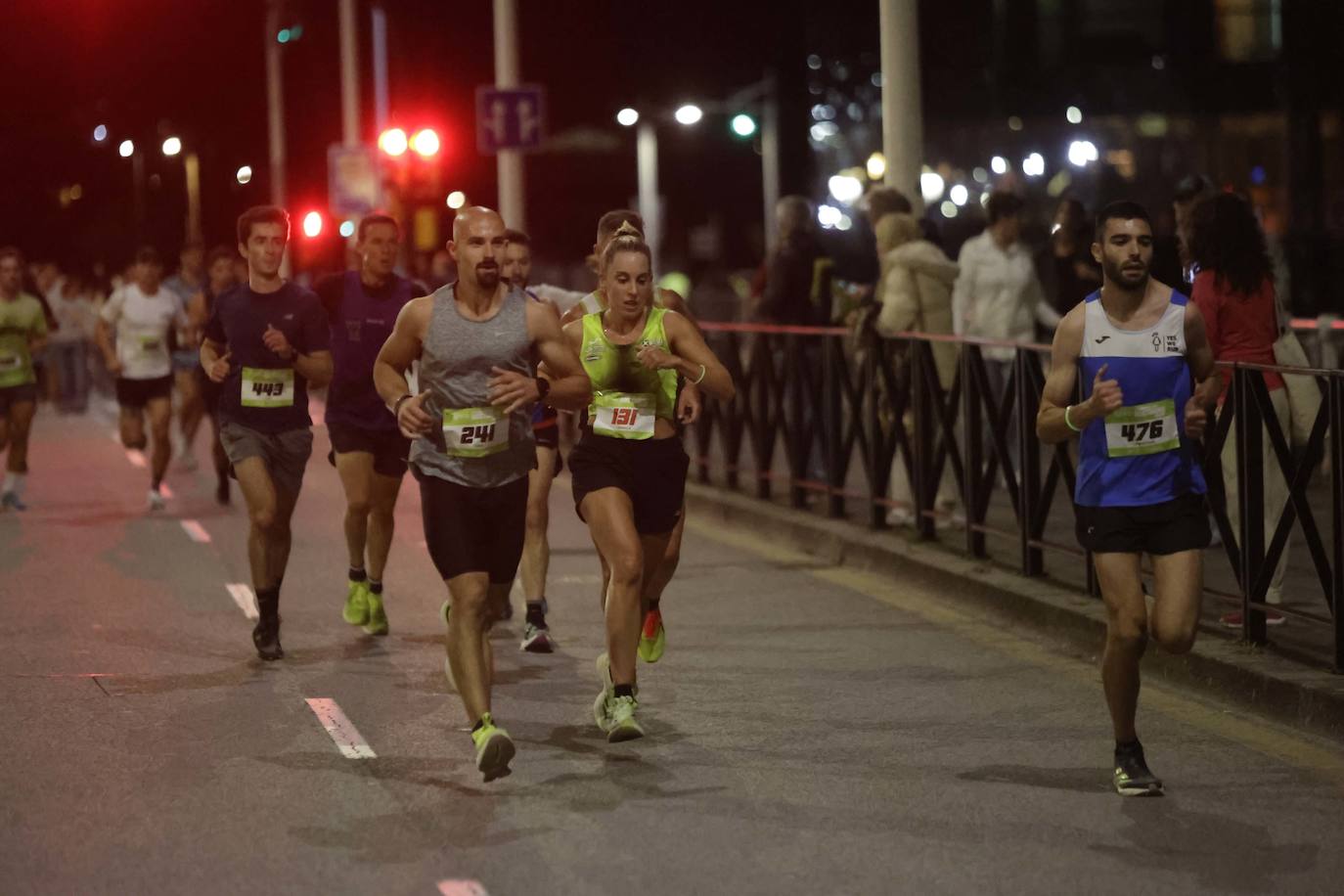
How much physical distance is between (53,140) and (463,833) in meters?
59.1

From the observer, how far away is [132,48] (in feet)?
174

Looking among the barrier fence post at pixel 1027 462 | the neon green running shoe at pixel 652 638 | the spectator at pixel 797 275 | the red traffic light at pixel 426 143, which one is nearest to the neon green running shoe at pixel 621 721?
the neon green running shoe at pixel 652 638

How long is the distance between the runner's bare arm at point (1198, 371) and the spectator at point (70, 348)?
25.3m

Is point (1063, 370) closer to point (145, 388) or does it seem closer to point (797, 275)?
point (797, 275)

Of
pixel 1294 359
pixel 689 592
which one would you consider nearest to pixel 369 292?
pixel 689 592

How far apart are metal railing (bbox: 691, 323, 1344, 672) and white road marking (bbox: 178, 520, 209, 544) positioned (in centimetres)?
379

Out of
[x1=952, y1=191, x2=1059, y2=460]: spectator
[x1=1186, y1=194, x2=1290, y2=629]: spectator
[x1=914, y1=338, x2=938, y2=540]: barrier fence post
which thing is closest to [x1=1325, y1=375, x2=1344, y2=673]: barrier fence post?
[x1=1186, y1=194, x2=1290, y2=629]: spectator

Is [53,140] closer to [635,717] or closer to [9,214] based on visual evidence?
[9,214]

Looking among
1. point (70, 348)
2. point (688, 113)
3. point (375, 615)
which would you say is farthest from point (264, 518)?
point (688, 113)

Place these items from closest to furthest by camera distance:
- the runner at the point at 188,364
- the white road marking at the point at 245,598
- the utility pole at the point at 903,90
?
1. the white road marking at the point at 245,598
2. the utility pole at the point at 903,90
3. the runner at the point at 188,364

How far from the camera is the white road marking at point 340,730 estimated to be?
8248 mm

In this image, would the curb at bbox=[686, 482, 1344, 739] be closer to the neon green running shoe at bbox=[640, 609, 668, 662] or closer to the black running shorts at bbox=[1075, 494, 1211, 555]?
the black running shorts at bbox=[1075, 494, 1211, 555]

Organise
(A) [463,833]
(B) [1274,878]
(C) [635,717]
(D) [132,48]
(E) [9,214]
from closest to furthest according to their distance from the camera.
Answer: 1. (B) [1274,878]
2. (A) [463,833]
3. (C) [635,717]
4. (D) [132,48]
5. (E) [9,214]

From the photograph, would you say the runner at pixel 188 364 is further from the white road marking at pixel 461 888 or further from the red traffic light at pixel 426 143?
the white road marking at pixel 461 888
